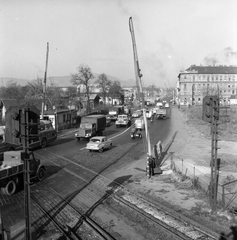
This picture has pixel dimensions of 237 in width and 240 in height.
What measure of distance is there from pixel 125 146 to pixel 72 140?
7035mm

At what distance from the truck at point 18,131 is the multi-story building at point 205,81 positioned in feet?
284

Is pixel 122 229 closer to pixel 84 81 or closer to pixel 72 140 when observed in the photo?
pixel 72 140

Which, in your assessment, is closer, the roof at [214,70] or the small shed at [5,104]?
the small shed at [5,104]

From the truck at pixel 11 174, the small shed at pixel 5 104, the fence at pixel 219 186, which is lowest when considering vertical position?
the fence at pixel 219 186

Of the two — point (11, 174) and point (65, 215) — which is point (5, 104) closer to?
point (11, 174)

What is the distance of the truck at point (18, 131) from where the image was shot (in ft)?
23.1

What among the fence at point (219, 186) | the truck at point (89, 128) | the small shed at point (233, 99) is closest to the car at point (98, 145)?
the truck at point (89, 128)

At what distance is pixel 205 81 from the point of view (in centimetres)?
11325

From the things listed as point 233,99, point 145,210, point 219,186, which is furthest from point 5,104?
point 233,99

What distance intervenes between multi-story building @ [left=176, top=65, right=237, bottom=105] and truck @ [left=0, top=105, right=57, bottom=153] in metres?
86.5

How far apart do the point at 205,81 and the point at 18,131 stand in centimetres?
11385

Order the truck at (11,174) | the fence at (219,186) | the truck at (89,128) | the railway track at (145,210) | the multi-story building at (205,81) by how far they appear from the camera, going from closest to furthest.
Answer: the railway track at (145,210)
the fence at (219,186)
the truck at (11,174)
the truck at (89,128)
the multi-story building at (205,81)

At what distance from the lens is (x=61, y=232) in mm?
9562

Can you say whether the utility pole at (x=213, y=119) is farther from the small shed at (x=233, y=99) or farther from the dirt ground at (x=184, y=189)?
the small shed at (x=233, y=99)
